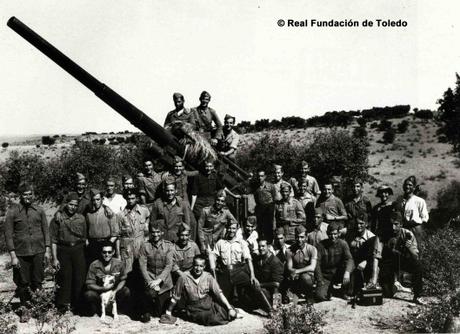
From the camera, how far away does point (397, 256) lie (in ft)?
26.6

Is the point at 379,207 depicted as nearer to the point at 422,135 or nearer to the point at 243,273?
the point at 243,273

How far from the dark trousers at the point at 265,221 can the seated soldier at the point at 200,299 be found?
2249 mm

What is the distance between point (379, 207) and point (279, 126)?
48.4m

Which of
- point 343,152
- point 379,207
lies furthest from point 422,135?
point 379,207

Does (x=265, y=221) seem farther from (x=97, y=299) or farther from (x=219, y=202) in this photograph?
(x=97, y=299)

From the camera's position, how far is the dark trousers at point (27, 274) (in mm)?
7191

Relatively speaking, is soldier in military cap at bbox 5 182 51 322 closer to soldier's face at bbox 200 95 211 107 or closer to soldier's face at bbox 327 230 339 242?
soldier's face at bbox 200 95 211 107

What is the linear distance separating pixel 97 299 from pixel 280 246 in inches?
122

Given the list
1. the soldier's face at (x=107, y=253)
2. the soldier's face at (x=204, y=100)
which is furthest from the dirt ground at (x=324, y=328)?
the soldier's face at (x=204, y=100)

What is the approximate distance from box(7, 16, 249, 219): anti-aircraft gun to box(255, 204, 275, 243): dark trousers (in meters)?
0.30

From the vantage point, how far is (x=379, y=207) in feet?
28.6

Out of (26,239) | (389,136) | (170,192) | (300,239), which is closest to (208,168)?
(170,192)

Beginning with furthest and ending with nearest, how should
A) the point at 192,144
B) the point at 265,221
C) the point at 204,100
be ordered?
the point at 204,100 → the point at 265,221 → the point at 192,144

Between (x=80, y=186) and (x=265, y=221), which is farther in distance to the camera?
(x=265, y=221)
